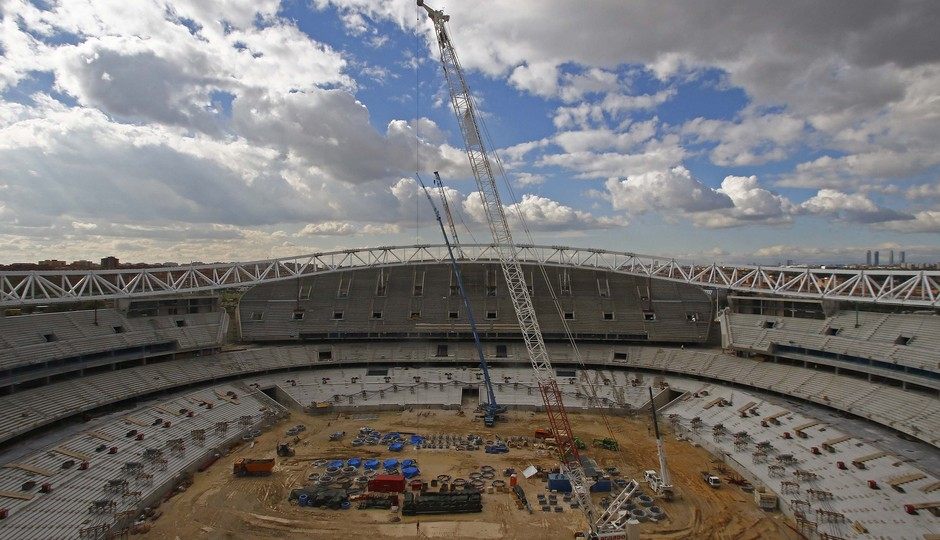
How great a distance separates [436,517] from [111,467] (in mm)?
22595

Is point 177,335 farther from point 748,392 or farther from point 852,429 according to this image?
point 852,429

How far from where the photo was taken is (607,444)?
42.8 meters

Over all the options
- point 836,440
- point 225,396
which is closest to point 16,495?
point 225,396

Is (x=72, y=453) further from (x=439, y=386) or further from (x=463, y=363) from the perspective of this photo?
(x=463, y=363)

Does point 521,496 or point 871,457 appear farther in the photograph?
point 521,496

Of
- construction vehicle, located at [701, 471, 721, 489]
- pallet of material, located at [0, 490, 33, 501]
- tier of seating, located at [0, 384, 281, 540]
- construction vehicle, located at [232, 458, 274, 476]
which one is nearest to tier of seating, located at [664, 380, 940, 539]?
construction vehicle, located at [701, 471, 721, 489]

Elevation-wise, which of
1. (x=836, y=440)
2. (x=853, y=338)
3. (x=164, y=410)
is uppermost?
(x=853, y=338)

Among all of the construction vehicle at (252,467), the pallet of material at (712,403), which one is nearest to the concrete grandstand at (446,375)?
the pallet of material at (712,403)

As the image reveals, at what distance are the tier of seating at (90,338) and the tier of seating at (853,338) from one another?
6015 centimetres

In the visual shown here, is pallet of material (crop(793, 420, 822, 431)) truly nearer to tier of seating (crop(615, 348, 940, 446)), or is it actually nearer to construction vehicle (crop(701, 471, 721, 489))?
tier of seating (crop(615, 348, 940, 446))

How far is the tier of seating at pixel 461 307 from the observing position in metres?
64.4

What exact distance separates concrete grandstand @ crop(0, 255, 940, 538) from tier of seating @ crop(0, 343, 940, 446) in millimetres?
190

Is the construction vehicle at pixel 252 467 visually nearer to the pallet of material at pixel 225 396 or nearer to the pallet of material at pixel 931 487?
the pallet of material at pixel 225 396

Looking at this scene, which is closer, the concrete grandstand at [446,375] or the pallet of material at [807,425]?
the concrete grandstand at [446,375]
